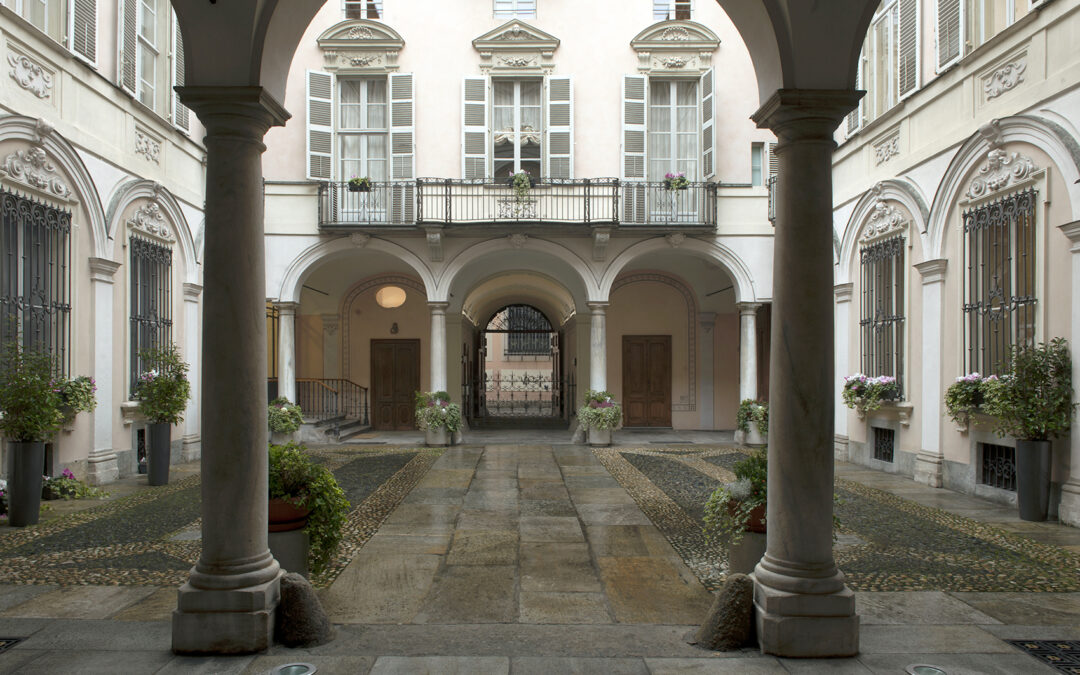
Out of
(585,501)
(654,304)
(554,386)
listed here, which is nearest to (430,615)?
(585,501)

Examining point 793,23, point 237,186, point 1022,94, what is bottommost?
point 237,186

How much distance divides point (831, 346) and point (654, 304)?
13.5 meters

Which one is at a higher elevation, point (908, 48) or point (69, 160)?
point (908, 48)

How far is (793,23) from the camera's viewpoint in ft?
12.3

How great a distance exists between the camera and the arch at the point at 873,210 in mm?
9609

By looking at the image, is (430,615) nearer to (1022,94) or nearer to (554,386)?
(1022,94)

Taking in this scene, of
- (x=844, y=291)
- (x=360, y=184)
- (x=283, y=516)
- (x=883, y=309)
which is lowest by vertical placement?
(x=283, y=516)

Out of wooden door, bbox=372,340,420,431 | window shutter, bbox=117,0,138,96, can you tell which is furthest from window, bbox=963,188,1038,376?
wooden door, bbox=372,340,420,431

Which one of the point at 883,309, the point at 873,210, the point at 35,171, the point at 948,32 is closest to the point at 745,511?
the point at 883,309

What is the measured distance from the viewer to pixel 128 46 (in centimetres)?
981

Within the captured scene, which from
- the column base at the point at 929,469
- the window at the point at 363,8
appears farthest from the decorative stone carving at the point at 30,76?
the column base at the point at 929,469

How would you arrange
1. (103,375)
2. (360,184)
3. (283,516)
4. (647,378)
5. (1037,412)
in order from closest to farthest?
(283,516) → (1037,412) → (103,375) → (360,184) → (647,378)

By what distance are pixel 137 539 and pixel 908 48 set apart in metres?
11.4

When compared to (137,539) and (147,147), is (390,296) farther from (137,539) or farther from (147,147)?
(137,539)
